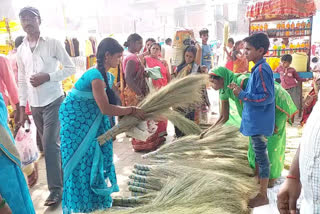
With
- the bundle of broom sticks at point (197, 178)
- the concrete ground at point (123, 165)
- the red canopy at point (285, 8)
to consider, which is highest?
the red canopy at point (285, 8)

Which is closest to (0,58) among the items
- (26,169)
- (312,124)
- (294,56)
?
(26,169)

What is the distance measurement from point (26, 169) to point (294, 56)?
546 centimetres

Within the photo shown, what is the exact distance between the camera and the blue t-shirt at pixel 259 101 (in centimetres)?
209

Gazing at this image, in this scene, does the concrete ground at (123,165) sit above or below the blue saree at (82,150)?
below

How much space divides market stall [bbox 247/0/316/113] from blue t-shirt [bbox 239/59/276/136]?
3.87m

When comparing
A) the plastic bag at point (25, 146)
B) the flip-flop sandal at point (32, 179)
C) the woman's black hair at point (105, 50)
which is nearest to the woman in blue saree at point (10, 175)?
the woman's black hair at point (105, 50)

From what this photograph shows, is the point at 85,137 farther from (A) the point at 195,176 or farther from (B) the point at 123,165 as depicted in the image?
(B) the point at 123,165

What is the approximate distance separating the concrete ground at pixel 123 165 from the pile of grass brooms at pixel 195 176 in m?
0.40

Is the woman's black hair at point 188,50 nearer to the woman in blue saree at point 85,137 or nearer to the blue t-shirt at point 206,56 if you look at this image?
the woman in blue saree at point 85,137

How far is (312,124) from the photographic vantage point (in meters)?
0.95

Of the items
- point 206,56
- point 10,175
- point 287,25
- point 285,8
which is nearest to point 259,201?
point 10,175

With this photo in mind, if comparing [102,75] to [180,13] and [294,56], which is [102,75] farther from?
[180,13]

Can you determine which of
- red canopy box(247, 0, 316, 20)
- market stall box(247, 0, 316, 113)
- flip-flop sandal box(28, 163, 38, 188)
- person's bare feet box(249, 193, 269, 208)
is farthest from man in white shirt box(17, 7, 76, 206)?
red canopy box(247, 0, 316, 20)

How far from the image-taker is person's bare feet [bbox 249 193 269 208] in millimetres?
2333
